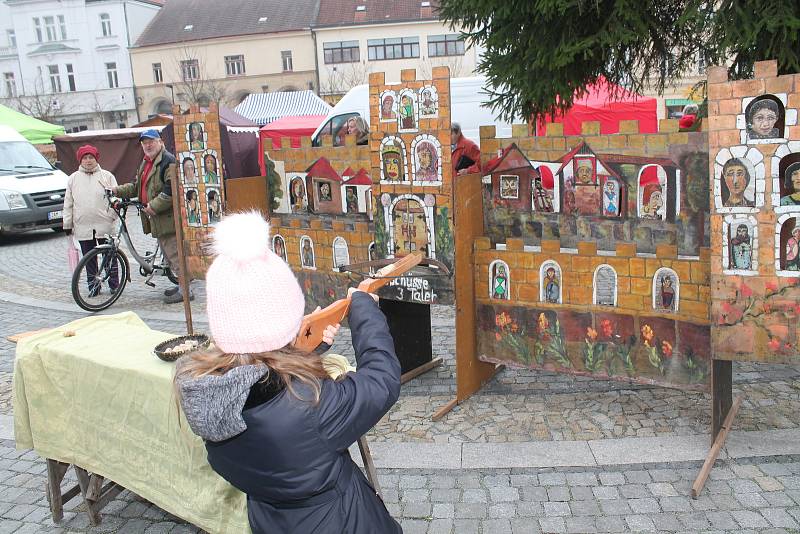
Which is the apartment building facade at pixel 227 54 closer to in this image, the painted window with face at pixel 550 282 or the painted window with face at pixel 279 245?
the painted window with face at pixel 279 245

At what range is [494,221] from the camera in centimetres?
480

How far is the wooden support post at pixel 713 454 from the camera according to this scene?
3660 mm

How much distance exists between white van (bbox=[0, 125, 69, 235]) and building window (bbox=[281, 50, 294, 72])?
117ft

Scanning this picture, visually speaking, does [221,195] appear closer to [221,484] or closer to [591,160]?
[591,160]

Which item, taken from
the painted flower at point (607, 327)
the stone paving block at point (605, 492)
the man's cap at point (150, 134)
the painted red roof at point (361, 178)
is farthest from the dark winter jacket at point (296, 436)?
the man's cap at point (150, 134)

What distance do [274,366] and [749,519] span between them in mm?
2630

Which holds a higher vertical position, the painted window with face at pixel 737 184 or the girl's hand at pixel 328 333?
the painted window with face at pixel 737 184

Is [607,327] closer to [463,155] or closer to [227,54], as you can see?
[463,155]

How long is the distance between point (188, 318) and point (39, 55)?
183 ft

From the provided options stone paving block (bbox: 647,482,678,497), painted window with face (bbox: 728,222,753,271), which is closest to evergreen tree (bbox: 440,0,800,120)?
painted window with face (bbox: 728,222,753,271)

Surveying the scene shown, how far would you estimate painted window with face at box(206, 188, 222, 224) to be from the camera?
6.19 meters

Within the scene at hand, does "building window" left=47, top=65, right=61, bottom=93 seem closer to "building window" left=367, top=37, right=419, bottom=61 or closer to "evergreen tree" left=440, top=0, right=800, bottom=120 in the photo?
"building window" left=367, top=37, right=419, bottom=61

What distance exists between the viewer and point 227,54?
50.8 m

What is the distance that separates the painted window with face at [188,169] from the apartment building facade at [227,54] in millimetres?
43793
